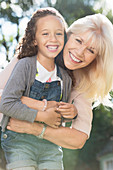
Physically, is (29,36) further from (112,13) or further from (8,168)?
(112,13)

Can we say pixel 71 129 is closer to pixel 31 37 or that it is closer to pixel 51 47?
pixel 51 47

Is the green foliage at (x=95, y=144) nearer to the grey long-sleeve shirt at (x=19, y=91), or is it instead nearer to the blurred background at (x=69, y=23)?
the blurred background at (x=69, y=23)

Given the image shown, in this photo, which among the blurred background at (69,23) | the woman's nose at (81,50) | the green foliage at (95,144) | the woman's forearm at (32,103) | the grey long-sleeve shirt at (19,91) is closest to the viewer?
the grey long-sleeve shirt at (19,91)


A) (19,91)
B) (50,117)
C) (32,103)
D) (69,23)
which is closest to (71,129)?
(50,117)

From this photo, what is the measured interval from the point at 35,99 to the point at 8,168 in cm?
61

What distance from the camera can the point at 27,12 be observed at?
9.33m

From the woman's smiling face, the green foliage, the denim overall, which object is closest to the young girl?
the denim overall

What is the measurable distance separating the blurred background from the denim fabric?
72 cm

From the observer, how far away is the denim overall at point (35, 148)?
8.95ft

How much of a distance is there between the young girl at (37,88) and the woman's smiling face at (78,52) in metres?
0.13

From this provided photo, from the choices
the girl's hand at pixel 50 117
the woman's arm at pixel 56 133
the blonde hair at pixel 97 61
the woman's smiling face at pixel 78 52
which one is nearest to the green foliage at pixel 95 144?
the blonde hair at pixel 97 61

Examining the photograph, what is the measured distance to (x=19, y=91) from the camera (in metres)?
2.70

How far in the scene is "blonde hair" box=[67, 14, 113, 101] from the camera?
311 centimetres

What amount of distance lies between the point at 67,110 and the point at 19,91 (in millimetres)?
464
